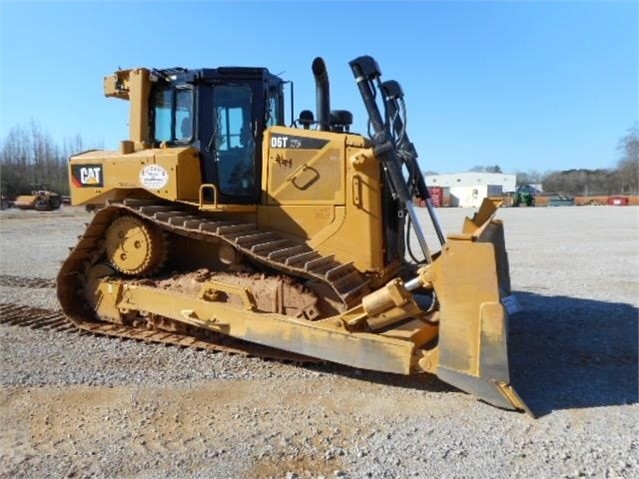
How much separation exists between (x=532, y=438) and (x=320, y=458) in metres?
1.49

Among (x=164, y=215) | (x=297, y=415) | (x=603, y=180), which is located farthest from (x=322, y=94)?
(x=603, y=180)

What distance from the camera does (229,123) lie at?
236 inches

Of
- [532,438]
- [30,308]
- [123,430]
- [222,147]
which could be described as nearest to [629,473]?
[532,438]

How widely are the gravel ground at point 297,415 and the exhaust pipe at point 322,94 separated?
8.98ft

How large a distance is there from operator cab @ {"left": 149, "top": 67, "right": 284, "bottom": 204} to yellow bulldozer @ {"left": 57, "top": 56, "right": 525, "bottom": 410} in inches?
0.5

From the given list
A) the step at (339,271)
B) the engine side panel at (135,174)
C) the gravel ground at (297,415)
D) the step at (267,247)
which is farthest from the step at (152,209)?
the step at (339,271)

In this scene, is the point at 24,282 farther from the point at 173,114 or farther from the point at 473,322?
the point at 473,322

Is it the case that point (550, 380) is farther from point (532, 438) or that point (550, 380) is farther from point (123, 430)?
point (123, 430)

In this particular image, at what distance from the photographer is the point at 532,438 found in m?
3.81

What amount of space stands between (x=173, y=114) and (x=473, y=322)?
4.04m

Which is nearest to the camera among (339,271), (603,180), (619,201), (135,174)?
(339,271)

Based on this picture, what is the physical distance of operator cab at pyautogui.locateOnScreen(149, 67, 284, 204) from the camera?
5.91m

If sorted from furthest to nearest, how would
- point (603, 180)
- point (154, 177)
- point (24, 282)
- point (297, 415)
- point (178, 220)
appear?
1. point (603, 180)
2. point (24, 282)
3. point (154, 177)
4. point (178, 220)
5. point (297, 415)

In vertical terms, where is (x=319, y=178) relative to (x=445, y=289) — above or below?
above
